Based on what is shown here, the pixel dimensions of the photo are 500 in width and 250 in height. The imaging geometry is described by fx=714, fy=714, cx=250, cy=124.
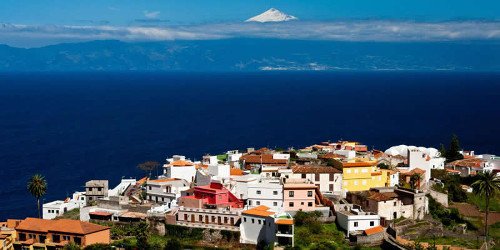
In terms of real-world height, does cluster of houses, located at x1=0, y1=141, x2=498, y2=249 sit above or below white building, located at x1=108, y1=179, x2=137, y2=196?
above

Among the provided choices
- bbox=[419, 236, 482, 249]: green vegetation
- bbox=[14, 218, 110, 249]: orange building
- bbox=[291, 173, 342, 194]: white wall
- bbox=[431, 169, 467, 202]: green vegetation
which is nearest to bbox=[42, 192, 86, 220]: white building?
bbox=[14, 218, 110, 249]: orange building

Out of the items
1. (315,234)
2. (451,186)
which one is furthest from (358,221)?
(451,186)

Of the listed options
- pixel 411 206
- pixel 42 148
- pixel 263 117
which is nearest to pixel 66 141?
pixel 42 148

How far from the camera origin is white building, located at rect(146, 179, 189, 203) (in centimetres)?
6900

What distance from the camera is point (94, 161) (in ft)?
397

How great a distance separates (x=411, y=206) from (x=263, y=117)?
429ft

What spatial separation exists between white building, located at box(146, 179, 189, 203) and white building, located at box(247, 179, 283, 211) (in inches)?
304

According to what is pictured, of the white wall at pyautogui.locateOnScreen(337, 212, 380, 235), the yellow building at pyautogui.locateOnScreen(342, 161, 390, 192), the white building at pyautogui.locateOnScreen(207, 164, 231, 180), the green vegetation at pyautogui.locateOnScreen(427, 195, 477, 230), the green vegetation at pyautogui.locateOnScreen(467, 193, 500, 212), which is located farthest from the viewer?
the white building at pyautogui.locateOnScreen(207, 164, 231, 180)

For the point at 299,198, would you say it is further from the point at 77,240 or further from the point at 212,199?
the point at 77,240

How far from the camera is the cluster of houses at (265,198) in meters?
60.0

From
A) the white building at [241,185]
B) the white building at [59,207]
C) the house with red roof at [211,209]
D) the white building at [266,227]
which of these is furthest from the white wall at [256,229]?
the white building at [59,207]

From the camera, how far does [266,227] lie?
58969 millimetres

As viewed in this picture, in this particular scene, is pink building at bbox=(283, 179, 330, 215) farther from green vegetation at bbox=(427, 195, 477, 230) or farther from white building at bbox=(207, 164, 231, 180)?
green vegetation at bbox=(427, 195, 477, 230)

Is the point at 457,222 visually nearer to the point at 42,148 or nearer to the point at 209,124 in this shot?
the point at 42,148
